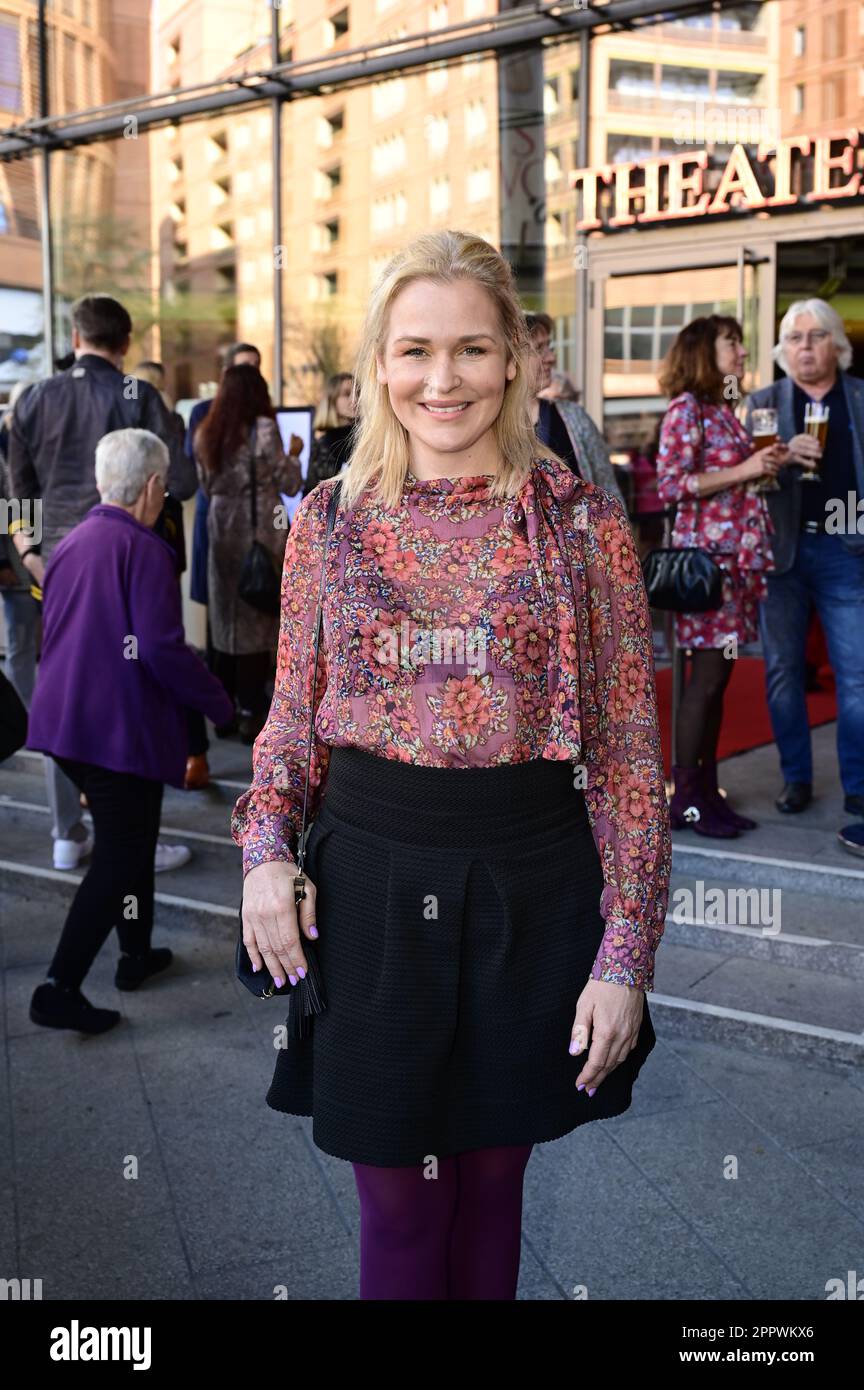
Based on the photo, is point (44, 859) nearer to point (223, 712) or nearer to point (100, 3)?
point (223, 712)

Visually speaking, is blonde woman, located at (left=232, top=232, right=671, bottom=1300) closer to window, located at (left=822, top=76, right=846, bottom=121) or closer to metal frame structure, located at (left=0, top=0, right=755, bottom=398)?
window, located at (left=822, top=76, right=846, bottom=121)

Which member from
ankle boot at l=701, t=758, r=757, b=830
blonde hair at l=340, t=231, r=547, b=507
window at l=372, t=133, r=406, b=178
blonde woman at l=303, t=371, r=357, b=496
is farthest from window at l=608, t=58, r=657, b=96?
blonde hair at l=340, t=231, r=547, b=507

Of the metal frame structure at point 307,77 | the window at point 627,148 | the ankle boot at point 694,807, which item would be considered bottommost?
the ankle boot at point 694,807

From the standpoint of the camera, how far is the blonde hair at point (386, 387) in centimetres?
209

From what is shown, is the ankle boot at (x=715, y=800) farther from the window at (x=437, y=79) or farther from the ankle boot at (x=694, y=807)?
the window at (x=437, y=79)

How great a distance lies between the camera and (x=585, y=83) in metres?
9.99

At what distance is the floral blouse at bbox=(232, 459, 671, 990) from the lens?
2.06 metres

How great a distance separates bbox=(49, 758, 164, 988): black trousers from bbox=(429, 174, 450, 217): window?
7206 mm

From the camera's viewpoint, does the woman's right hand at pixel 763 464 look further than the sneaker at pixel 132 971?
Yes

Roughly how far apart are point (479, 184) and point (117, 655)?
23.2ft

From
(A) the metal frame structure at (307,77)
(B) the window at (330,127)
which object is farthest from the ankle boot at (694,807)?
(B) the window at (330,127)

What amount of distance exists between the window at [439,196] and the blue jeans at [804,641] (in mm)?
5874
